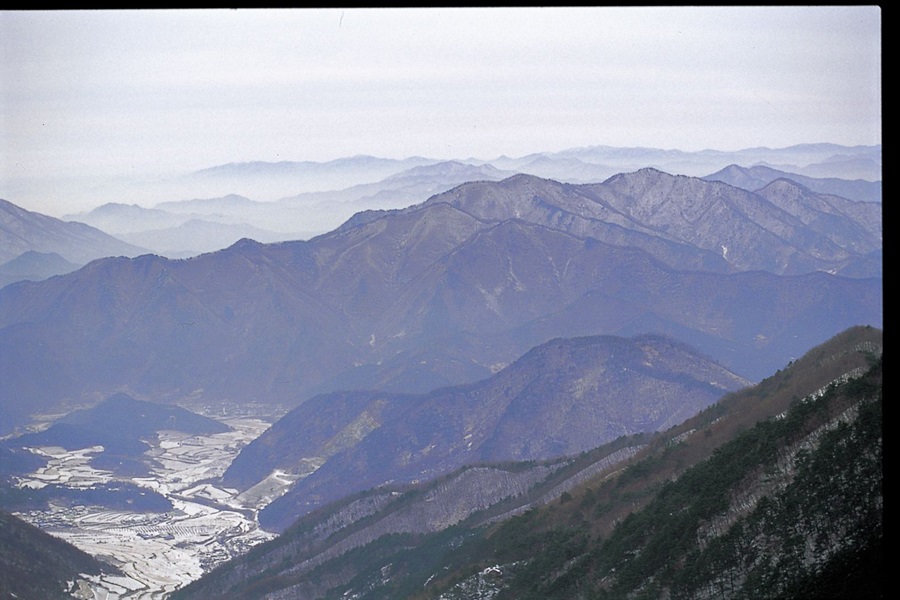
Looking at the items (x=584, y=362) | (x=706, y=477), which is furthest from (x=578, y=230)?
(x=706, y=477)

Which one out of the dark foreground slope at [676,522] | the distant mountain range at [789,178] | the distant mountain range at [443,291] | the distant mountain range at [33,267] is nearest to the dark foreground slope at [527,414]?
the dark foreground slope at [676,522]

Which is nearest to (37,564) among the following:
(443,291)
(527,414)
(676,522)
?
(527,414)

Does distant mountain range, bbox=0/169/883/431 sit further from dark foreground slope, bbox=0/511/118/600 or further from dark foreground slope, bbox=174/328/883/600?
dark foreground slope, bbox=174/328/883/600

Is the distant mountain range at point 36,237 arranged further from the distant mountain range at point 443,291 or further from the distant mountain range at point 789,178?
the distant mountain range at point 789,178

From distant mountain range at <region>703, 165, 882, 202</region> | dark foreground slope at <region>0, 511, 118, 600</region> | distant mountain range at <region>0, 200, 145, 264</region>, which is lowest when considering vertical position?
dark foreground slope at <region>0, 511, 118, 600</region>

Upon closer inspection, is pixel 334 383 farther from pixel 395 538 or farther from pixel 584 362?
pixel 395 538

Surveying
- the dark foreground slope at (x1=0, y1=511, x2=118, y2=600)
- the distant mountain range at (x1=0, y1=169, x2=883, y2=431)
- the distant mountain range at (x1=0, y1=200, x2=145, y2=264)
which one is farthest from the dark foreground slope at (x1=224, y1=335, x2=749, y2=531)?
the distant mountain range at (x1=0, y1=200, x2=145, y2=264)
